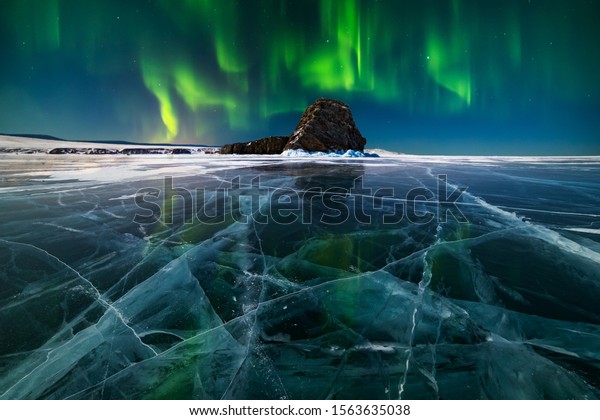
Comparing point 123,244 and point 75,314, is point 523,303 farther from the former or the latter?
point 123,244

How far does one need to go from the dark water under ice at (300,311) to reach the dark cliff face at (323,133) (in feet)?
Result: 169

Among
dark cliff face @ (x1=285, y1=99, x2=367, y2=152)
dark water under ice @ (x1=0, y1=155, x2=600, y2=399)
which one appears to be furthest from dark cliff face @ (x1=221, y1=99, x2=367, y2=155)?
dark water under ice @ (x1=0, y1=155, x2=600, y2=399)

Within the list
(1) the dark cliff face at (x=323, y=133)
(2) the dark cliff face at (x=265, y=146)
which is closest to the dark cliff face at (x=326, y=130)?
(1) the dark cliff face at (x=323, y=133)

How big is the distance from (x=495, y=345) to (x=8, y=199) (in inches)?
324

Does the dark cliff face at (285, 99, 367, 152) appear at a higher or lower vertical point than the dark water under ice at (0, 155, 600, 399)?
higher

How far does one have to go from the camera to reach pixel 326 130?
56.4 meters

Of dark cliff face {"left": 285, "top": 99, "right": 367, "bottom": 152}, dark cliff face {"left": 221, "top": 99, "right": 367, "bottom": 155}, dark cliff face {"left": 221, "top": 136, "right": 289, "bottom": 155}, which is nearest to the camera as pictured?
dark cliff face {"left": 285, "top": 99, "right": 367, "bottom": 152}

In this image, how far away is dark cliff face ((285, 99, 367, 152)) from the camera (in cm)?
5378

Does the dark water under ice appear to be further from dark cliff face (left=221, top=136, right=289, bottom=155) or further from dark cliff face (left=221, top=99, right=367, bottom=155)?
dark cliff face (left=221, top=136, right=289, bottom=155)

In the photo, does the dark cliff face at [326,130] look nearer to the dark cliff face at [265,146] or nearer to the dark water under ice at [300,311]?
the dark cliff face at [265,146]

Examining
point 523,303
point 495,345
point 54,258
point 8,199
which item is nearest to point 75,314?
point 54,258

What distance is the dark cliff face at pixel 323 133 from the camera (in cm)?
5391

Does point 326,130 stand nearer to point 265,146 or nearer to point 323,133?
point 323,133

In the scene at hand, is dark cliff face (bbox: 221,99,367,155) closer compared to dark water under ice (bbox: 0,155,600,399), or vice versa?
dark water under ice (bbox: 0,155,600,399)
